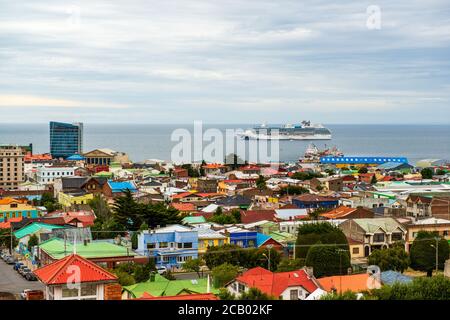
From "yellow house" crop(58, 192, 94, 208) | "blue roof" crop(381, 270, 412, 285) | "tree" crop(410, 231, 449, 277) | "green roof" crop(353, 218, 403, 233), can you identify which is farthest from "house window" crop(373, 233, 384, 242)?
"yellow house" crop(58, 192, 94, 208)

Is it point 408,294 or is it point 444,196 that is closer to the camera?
point 408,294

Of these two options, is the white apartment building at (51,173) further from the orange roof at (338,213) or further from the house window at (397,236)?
the house window at (397,236)

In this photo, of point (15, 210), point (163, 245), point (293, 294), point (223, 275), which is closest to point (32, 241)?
point (163, 245)

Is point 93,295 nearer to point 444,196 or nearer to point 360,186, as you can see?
point 444,196

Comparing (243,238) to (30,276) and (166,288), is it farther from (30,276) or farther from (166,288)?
(166,288)

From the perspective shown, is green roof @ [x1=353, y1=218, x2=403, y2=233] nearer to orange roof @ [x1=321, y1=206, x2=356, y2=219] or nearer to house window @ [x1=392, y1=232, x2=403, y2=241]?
house window @ [x1=392, y1=232, x2=403, y2=241]

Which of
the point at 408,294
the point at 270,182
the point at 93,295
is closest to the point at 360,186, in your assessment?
the point at 270,182

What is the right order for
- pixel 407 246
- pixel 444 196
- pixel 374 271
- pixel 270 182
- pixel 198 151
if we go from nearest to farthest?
pixel 374 271
pixel 407 246
pixel 444 196
pixel 270 182
pixel 198 151
